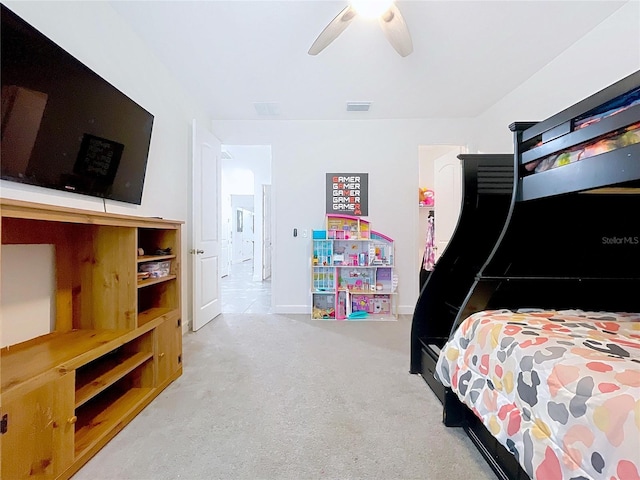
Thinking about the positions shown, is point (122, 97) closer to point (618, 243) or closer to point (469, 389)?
point (469, 389)

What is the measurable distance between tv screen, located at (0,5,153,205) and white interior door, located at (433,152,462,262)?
343cm

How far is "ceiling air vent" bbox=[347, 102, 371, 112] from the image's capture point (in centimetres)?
338

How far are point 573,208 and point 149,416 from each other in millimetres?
2563

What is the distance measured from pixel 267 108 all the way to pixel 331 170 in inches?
41.4

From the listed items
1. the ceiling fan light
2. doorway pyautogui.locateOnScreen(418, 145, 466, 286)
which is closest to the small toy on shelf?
doorway pyautogui.locateOnScreen(418, 145, 466, 286)

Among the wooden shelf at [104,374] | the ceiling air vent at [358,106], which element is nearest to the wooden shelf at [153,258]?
the wooden shelf at [104,374]

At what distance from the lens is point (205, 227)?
3307 mm

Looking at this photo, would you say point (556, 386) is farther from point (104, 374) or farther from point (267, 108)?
point (267, 108)

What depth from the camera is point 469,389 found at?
1312 millimetres

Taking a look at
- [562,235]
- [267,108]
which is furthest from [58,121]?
[562,235]

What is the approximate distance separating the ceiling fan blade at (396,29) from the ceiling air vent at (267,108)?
171 cm

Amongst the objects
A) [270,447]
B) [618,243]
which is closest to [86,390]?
[270,447]

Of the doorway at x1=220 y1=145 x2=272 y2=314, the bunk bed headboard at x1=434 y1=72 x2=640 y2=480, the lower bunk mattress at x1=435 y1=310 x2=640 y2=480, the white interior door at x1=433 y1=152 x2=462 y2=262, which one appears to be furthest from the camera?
the doorway at x1=220 y1=145 x2=272 y2=314

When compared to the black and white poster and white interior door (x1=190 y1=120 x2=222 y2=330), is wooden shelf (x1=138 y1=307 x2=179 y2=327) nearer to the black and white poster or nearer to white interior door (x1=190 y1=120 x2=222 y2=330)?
white interior door (x1=190 y1=120 x2=222 y2=330)
